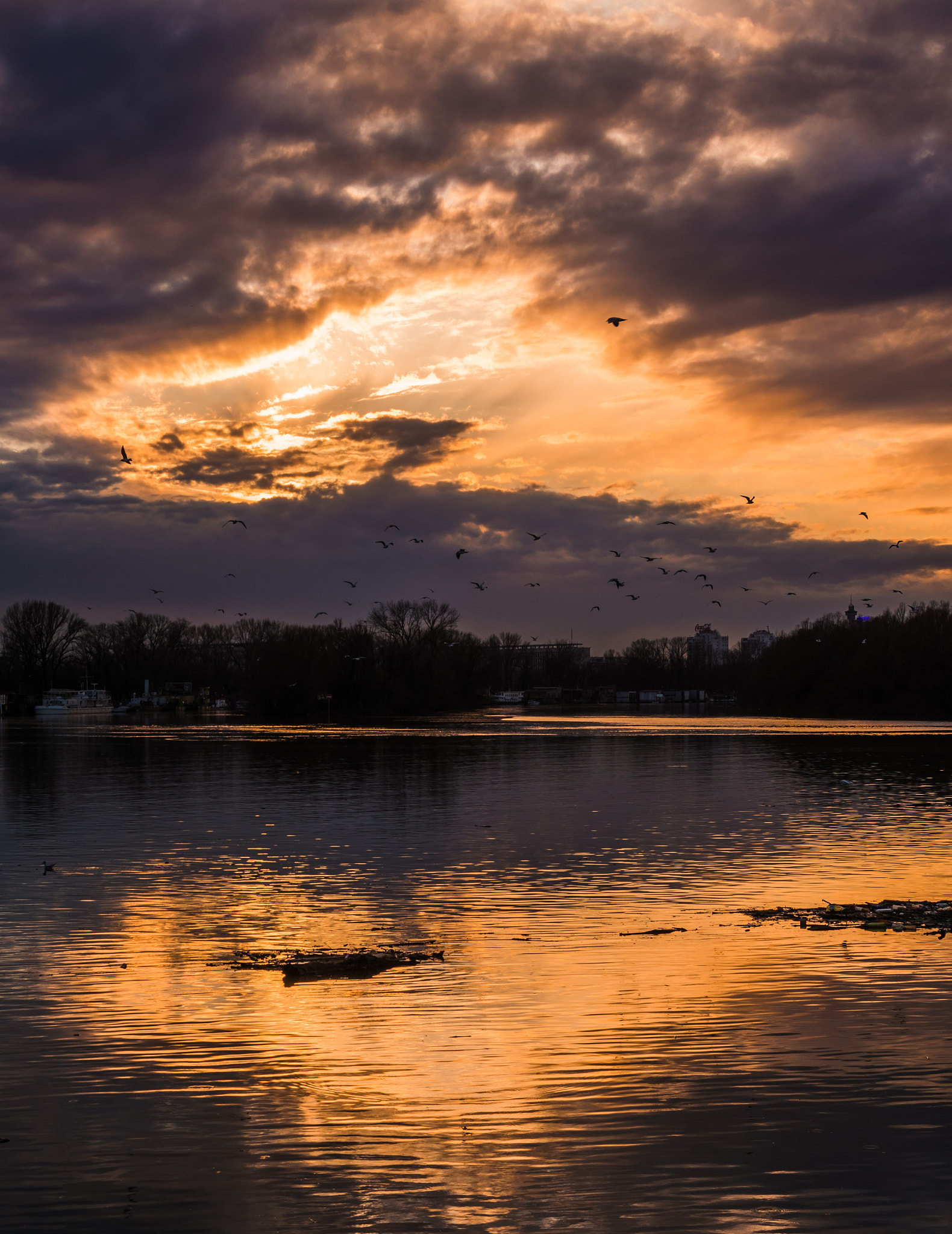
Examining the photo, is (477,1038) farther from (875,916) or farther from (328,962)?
(875,916)

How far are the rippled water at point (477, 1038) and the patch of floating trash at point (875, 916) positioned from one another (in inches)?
29.1

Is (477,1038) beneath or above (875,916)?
above

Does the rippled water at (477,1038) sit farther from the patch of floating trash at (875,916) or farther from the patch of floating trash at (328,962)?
the patch of floating trash at (875,916)

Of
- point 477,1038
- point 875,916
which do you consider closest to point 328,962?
point 477,1038

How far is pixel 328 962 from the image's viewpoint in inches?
695

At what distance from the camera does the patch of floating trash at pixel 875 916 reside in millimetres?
20422

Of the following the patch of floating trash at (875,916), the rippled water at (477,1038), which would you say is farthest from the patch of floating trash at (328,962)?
the patch of floating trash at (875,916)

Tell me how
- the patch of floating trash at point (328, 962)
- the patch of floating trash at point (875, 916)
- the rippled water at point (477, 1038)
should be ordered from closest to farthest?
the rippled water at point (477, 1038), the patch of floating trash at point (328, 962), the patch of floating trash at point (875, 916)

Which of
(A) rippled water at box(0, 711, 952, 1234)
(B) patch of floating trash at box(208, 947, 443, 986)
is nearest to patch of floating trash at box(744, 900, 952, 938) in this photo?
(A) rippled water at box(0, 711, 952, 1234)

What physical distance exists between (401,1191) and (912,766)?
5982 cm

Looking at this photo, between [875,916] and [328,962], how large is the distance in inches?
410

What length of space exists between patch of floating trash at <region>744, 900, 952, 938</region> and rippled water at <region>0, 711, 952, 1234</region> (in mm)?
738

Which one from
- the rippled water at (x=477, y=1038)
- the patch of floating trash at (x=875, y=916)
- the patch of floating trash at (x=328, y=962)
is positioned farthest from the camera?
the patch of floating trash at (x=875, y=916)

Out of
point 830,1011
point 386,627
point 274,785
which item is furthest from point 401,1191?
point 386,627
